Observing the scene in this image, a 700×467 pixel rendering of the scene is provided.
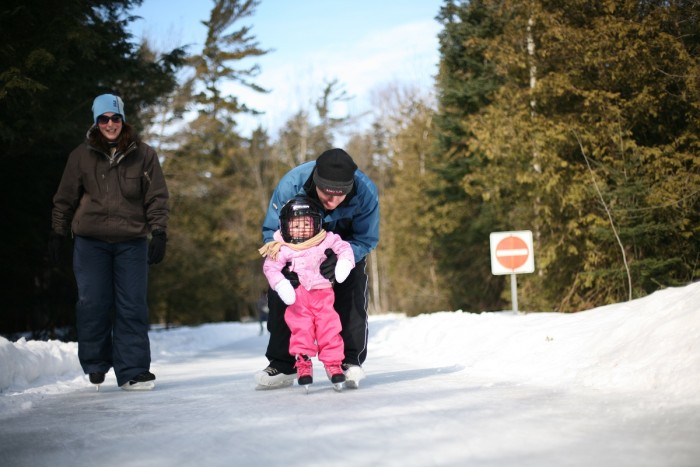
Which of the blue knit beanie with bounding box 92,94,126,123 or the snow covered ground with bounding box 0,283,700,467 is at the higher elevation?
the blue knit beanie with bounding box 92,94,126,123

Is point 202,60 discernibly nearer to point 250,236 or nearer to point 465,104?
point 465,104

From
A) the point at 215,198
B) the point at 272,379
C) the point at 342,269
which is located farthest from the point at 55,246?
the point at 215,198

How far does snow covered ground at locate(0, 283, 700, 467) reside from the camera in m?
3.05

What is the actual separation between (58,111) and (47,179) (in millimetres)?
3723

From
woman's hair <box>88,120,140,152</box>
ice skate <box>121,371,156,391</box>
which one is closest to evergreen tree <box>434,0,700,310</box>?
woman's hair <box>88,120,140,152</box>

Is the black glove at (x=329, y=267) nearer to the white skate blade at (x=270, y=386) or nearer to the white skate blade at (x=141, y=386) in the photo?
the white skate blade at (x=270, y=386)

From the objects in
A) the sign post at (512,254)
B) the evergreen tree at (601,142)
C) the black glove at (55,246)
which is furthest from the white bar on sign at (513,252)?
the black glove at (55,246)

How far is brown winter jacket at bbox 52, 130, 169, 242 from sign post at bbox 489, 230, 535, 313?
6778 mm

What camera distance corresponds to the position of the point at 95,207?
611cm

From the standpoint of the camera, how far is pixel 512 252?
12.0m

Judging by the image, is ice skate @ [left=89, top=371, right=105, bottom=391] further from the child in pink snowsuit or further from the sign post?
the sign post

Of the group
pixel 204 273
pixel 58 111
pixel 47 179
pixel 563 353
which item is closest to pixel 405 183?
pixel 204 273

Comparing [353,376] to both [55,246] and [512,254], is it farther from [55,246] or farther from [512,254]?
[512,254]

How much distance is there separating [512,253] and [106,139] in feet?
24.4
